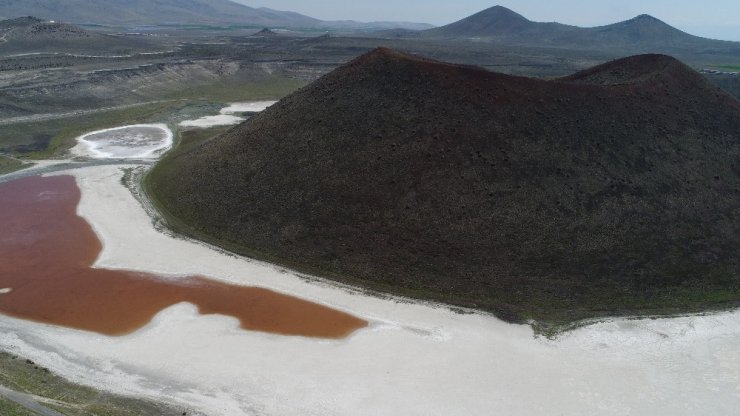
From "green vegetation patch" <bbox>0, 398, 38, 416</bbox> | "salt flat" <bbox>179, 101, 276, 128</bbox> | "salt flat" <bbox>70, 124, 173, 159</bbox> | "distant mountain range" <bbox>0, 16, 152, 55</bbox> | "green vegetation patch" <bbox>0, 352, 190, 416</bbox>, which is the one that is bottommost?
"green vegetation patch" <bbox>0, 352, 190, 416</bbox>

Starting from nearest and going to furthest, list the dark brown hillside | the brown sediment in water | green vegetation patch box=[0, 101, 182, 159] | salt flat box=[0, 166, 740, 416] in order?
salt flat box=[0, 166, 740, 416] → the brown sediment in water → the dark brown hillside → green vegetation patch box=[0, 101, 182, 159]

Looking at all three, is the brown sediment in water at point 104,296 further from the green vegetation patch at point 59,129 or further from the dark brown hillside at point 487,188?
the green vegetation patch at point 59,129

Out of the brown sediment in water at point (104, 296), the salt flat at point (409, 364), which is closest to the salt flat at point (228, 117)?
the brown sediment in water at point (104, 296)

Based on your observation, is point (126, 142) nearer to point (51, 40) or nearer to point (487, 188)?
point (487, 188)

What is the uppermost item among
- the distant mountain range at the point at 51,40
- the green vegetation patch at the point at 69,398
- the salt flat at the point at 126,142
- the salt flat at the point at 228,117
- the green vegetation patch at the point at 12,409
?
the distant mountain range at the point at 51,40

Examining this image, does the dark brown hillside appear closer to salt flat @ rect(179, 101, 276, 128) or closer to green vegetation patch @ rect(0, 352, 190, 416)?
green vegetation patch @ rect(0, 352, 190, 416)

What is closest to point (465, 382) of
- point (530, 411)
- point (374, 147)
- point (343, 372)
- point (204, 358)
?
point (530, 411)

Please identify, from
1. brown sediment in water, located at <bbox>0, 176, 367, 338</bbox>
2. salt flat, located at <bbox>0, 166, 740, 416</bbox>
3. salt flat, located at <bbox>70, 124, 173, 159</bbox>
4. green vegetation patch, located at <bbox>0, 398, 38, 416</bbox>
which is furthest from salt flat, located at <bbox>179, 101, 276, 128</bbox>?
green vegetation patch, located at <bbox>0, 398, 38, 416</bbox>
